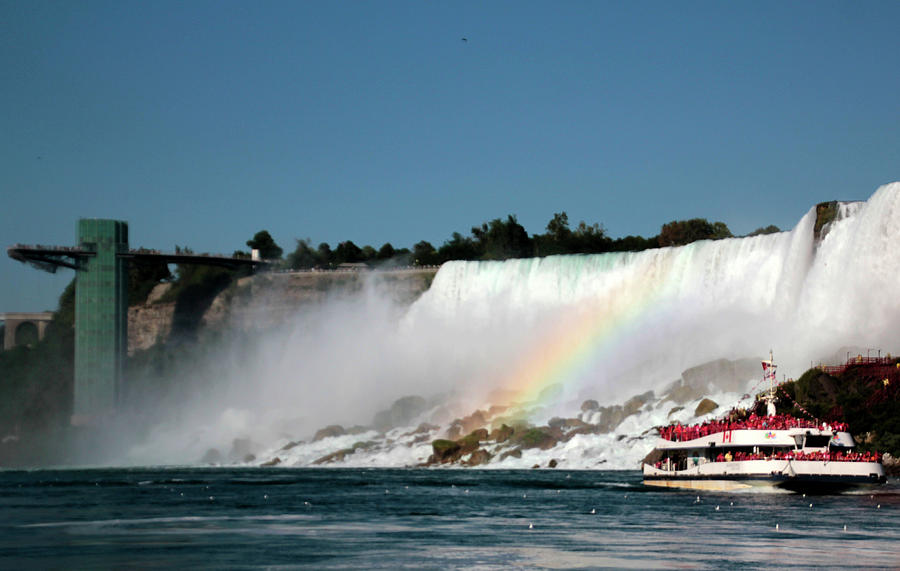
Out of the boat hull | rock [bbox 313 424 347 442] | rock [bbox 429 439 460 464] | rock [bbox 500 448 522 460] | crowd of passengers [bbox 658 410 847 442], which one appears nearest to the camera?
the boat hull

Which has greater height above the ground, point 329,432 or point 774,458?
point 774,458

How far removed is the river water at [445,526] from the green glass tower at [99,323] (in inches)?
1641

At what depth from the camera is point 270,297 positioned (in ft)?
332

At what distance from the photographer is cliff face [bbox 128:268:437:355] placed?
9600 cm

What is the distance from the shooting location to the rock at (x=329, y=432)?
77.3m

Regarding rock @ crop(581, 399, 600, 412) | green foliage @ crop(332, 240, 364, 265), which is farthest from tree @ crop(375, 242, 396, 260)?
rock @ crop(581, 399, 600, 412)

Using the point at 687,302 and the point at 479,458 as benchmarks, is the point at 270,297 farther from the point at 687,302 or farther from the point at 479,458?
the point at 479,458

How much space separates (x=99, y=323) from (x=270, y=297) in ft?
46.2

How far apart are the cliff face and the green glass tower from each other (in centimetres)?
1008

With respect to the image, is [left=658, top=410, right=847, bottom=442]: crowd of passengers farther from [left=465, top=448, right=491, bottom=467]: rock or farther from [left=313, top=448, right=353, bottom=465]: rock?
[left=313, top=448, right=353, bottom=465]: rock

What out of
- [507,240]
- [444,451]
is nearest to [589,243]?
[507,240]

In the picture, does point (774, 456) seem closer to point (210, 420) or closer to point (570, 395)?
point (570, 395)

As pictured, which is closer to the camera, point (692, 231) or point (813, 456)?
point (813, 456)

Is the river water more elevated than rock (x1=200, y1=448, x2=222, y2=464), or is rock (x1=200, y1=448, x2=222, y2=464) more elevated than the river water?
the river water
